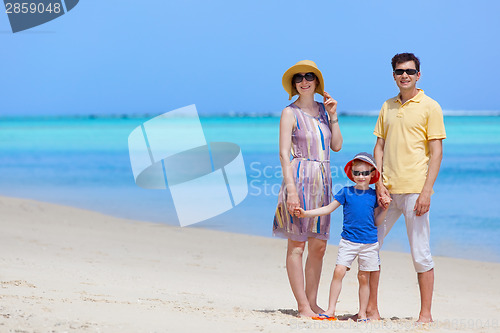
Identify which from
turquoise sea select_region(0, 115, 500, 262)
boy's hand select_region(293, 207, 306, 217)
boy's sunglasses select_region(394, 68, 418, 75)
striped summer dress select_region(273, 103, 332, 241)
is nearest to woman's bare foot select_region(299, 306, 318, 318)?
striped summer dress select_region(273, 103, 332, 241)

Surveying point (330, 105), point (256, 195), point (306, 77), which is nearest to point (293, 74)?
point (306, 77)

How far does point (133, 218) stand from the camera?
1009cm

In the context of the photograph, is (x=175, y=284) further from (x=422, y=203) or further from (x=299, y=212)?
(x=422, y=203)

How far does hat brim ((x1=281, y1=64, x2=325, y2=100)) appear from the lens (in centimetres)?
421

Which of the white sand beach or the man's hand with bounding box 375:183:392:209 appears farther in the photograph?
the man's hand with bounding box 375:183:392:209

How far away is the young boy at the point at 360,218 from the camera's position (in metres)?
4.07

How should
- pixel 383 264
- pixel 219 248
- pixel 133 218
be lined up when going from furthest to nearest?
1. pixel 133 218
2. pixel 219 248
3. pixel 383 264

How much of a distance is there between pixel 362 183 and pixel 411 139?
419 millimetres

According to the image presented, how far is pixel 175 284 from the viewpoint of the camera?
5.50m

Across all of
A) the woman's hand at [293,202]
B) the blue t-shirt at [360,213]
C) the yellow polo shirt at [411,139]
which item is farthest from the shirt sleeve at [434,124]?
the woman's hand at [293,202]

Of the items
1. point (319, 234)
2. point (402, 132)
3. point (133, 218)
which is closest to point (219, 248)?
point (133, 218)

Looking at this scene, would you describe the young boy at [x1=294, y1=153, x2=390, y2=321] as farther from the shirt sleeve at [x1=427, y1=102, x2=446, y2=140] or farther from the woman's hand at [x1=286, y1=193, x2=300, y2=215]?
the shirt sleeve at [x1=427, y1=102, x2=446, y2=140]

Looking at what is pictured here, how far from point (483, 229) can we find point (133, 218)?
211 inches

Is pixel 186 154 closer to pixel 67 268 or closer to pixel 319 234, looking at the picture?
pixel 67 268
